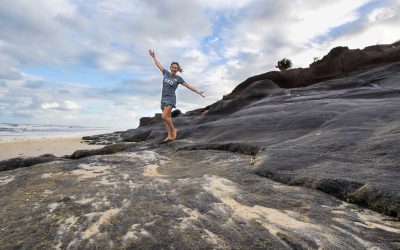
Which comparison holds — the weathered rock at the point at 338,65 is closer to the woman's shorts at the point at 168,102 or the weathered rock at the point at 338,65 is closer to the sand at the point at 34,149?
the woman's shorts at the point at 168,102

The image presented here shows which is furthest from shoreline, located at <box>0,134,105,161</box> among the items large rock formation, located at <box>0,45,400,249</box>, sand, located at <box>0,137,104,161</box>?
large rock formation, located at <box>0,45,400,249</box>

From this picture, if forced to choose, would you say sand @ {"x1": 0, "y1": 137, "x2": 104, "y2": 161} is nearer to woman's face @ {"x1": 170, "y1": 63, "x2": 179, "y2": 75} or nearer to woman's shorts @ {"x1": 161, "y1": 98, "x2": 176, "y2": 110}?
woman's shorts @ {"x1": 161, "y1": 98, "x2": 176, "y2": 110}

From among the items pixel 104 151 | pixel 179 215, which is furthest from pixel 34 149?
pixel 179 215

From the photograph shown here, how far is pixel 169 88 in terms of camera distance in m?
8.45

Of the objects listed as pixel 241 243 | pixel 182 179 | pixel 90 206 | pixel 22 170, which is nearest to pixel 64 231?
pixel 90 206

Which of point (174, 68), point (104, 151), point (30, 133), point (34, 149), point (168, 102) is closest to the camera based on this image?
point (104, 151)

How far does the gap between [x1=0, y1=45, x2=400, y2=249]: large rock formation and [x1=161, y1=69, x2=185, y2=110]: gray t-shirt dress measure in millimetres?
3024

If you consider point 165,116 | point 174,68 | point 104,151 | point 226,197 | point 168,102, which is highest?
point 174,68

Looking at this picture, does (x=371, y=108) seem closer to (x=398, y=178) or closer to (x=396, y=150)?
(x=396, y=150)

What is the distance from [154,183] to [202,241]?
1.41 meters

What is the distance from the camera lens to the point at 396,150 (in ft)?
12.1

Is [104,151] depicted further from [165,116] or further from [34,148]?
[34,148]

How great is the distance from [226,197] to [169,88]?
578 centimetres

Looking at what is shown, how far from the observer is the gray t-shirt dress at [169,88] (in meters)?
8.41
